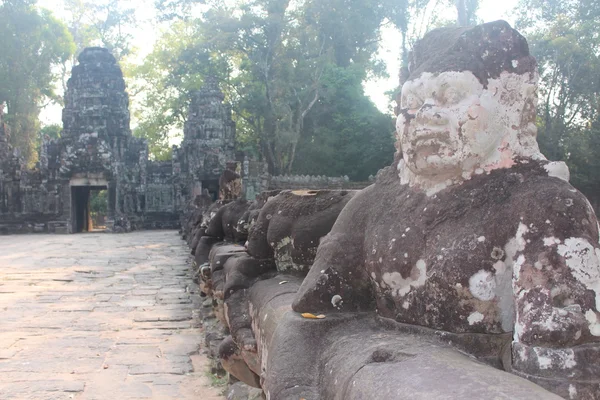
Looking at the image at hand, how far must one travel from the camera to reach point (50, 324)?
5859 mm

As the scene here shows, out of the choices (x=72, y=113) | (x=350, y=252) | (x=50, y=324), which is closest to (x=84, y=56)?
(x=72, y=113)

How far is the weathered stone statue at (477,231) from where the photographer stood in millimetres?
1630

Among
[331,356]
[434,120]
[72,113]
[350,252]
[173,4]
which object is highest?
[173,4]

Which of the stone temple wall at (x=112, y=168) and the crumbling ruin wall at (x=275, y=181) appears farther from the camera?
the stone temple wall at (x=112, y=168)

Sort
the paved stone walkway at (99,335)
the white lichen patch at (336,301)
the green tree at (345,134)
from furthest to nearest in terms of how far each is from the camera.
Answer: the green tree at (345,134) → the paved stone walkway at (99,335) → the white lichen patch at (336,301)

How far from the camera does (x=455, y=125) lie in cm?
204

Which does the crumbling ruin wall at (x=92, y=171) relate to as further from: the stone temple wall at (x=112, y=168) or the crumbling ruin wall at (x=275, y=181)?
the crumbling ruin wall at (x=275, y=181)

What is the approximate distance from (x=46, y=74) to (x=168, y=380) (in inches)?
1564

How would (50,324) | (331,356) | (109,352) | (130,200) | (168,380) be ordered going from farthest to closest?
(130,200) → (50,324) → (109,352) → (168,380) → (331,356)

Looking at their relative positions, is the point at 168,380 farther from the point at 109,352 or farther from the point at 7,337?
the point at 7,337

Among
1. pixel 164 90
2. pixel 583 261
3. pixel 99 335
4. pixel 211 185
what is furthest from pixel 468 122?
pixel 164 90

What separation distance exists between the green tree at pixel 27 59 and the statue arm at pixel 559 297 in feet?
129

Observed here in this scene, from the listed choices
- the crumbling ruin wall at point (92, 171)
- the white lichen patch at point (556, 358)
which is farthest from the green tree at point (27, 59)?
the white lichen patch at point (556, 358)

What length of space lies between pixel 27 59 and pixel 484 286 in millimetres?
40803
